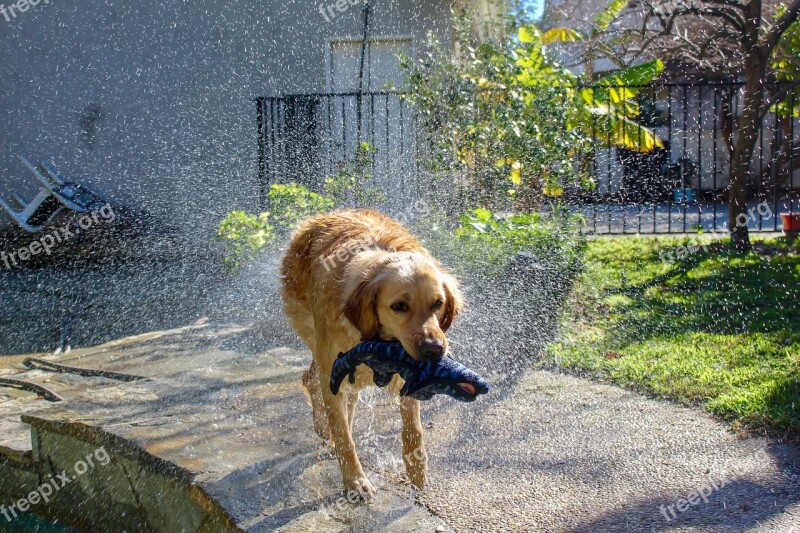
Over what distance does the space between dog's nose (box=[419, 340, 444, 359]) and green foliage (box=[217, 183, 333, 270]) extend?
14.5ft

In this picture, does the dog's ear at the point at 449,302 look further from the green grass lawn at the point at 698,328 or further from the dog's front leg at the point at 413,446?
the green grass lawn at the point at 698,328

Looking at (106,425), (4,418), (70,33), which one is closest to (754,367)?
(106,425)

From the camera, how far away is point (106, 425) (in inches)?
163

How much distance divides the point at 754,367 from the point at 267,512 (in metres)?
3.61

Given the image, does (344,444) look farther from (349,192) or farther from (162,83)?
(162,83)

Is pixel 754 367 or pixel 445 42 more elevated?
pixel 445 42

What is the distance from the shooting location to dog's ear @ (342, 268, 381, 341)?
3641 millimetres

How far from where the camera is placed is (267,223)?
7.96 metres

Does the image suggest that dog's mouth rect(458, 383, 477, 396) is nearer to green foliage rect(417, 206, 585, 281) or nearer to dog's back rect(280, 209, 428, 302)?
dog's back rect(280, 209, 428, 302)

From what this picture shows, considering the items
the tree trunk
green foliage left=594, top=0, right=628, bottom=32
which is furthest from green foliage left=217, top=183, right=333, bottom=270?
green foliage left=594, top=0, right=628, bottom=32

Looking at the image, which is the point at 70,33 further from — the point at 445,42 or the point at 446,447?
the point at 446,447

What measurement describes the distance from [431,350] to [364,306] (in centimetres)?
46

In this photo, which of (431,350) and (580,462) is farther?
(580,462)

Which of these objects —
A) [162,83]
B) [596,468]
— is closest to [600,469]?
[596,468]
